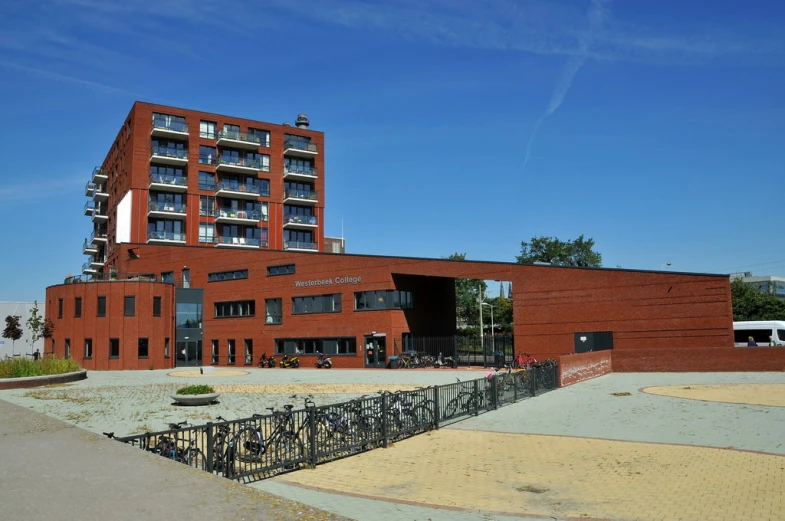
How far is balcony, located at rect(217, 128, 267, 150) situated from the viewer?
63188 mm

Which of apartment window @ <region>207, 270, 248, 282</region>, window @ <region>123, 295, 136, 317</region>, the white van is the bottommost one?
the white van

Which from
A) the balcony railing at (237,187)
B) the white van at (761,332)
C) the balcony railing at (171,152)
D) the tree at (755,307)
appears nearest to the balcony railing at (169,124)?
the balcony railing at (171,152)

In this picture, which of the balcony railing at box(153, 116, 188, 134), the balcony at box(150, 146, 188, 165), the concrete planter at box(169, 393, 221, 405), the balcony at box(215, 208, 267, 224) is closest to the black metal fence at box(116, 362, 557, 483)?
the concrete planter at box(169, 393, 221, 405)

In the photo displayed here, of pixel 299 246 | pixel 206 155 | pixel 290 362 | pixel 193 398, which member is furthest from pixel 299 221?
pixel 193 398

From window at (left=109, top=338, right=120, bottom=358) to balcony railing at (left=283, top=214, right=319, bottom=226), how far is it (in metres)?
25.8

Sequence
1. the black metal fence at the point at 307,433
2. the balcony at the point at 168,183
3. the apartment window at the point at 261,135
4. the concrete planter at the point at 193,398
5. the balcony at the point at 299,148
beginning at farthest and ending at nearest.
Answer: the balcony at the point at 299,148 < the apartment window at the point at 261,135 < the balcony at the point at 168,183 < the concrete planter at the point at 193,398 < the black metal fence at the point at 307,433

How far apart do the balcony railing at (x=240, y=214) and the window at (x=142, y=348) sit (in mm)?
20231

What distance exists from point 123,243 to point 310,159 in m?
22.2

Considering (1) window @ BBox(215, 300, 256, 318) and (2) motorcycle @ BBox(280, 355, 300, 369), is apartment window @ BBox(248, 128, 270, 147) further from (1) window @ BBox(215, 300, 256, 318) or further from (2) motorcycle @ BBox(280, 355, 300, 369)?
(2) motorcycle @ BBox(280, 355, 300, 369)

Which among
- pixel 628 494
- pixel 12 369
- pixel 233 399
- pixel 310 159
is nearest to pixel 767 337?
pixel 233 399

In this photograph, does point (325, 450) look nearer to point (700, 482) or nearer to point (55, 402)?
point (700, 482)

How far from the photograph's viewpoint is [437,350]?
148 ft

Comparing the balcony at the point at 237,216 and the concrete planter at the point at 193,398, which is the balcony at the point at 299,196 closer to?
the balcony at the point at 237,216

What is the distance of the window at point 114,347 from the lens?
44406mm
